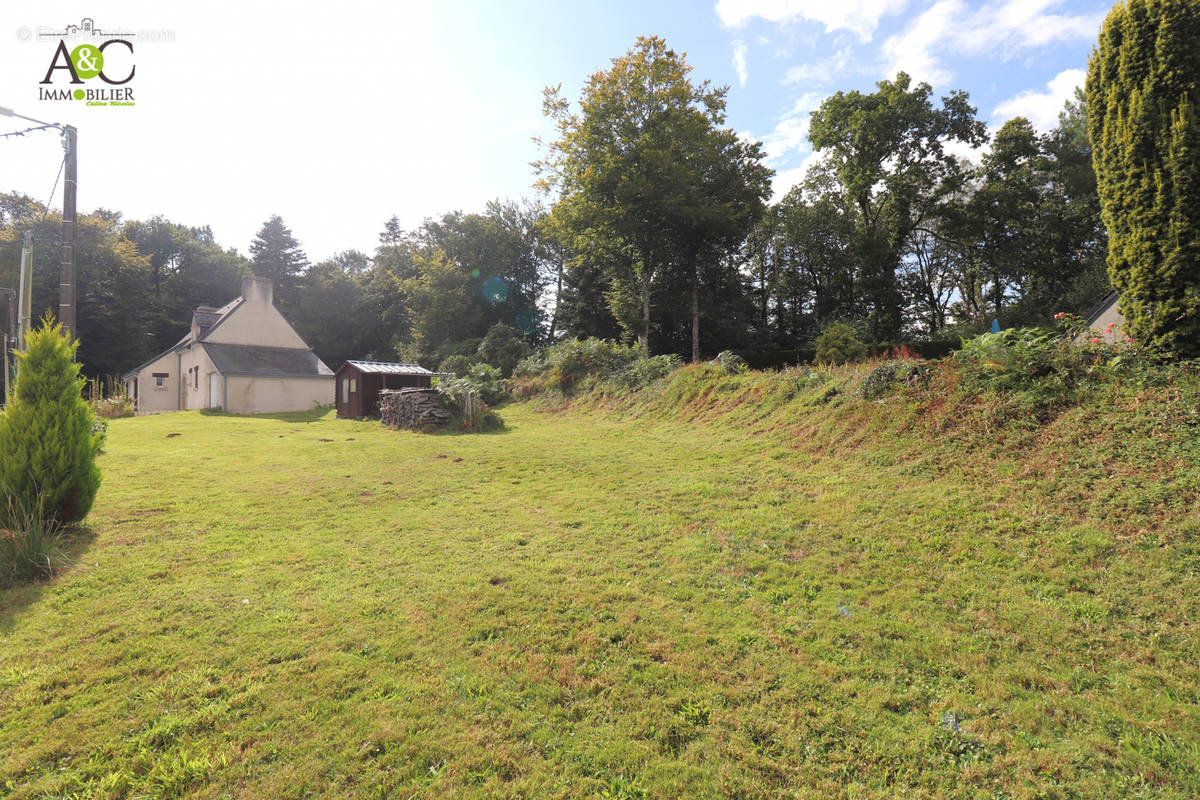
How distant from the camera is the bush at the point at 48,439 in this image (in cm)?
517

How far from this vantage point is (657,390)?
14742 mm

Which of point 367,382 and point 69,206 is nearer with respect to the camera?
point 69,206

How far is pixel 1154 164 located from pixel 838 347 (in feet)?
32.9

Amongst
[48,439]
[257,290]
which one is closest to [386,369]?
[257,290]

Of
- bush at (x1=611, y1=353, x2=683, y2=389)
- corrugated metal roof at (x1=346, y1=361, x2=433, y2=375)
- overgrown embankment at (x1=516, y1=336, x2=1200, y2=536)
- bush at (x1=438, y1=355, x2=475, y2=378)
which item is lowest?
overgrown embankment at (x1=516, y1=336, x2=1200, y2=536)

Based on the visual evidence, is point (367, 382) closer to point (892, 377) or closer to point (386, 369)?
point (386, 369)

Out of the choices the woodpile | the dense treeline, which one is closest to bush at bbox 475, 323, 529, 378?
the dense treeline

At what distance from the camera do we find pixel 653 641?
3529mm

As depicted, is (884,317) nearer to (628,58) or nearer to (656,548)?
(628,58)

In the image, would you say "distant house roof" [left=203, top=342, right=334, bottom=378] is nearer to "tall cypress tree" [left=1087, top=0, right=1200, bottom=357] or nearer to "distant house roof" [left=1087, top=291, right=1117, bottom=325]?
"tall cypress tree" [left=1087, top=0, right=1200, bottom=357]

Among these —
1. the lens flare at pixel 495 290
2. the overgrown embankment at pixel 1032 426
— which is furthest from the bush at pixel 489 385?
the overgrown embankment at pixel 1032 426

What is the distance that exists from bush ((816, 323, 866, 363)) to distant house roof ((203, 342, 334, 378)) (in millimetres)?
26269

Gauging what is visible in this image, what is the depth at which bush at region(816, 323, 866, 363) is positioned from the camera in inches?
613

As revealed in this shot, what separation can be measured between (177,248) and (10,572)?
5542cm
